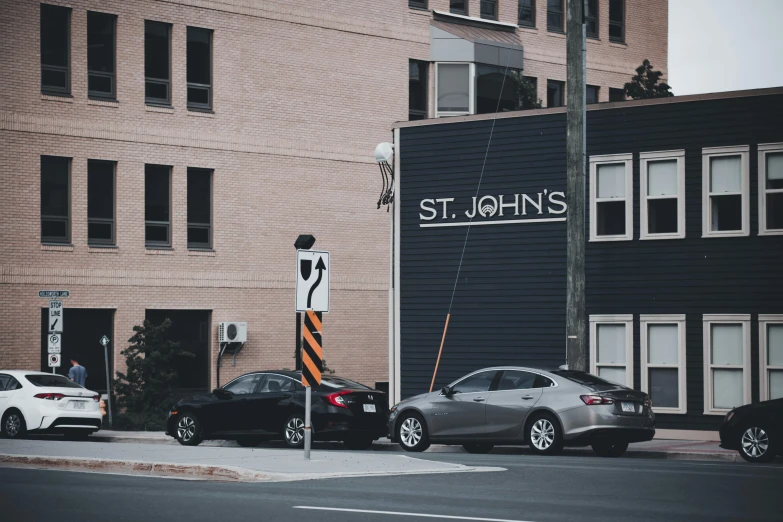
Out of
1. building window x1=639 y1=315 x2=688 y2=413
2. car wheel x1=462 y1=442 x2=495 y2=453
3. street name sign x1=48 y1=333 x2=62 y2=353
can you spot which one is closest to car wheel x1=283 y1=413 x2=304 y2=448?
car wheel x1=462 y1=442 x2=495 y2=453

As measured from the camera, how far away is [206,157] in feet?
113

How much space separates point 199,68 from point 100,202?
15.9ft

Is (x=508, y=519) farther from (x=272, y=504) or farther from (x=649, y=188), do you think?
(x=649, y=188)

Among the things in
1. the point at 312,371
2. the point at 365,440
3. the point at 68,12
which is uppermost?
the point at 68,12

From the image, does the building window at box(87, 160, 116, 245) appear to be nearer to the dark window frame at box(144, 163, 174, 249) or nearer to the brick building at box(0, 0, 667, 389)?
the brick building at box(0, 0, 667, 389)

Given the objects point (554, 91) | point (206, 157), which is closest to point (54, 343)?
point (206, 157)

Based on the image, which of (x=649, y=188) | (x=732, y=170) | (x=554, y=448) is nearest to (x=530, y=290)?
(x=649, y=188)

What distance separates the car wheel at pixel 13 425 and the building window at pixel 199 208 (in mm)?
10262

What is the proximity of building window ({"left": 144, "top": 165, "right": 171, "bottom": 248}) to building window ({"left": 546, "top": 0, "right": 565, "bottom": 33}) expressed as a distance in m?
15.1

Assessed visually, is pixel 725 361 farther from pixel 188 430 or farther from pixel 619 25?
pixel 619 25

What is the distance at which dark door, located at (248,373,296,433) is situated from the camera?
22344 mm

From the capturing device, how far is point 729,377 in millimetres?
23781

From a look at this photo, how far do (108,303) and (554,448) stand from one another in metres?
16.3

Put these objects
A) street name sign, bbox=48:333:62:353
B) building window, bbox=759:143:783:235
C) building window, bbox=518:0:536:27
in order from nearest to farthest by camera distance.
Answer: building window, bbox=759:143:783:235 < street name sign, bbox=48:333:62:353 < building window, bbox=518:0:536:27
